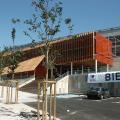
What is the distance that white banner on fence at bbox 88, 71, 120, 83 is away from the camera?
4685 cm

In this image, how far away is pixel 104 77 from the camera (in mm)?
48875

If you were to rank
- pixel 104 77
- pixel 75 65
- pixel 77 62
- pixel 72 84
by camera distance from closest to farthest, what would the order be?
1. pixel 104 77
2. pixel 72 84
3. pixel 77 62
4. pixel 75 65

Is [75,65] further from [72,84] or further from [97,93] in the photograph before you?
[97,93]

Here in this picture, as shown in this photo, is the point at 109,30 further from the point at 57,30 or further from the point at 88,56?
the point at 57,30

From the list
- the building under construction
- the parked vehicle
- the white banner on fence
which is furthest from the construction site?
the parked vehicle

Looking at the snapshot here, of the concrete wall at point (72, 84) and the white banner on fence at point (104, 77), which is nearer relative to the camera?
the white banner on fence at point (104, 77)

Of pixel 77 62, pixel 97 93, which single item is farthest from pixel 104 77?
pixel 77 62

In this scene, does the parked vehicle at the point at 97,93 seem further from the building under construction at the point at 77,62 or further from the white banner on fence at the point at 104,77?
the building under construction at the point at 77,62

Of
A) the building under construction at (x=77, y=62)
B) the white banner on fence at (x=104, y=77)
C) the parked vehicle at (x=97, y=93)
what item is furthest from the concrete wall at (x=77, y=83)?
the parked vehicle at (x=97, y=93)

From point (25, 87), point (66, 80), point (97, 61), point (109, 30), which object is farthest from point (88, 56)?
point (109, 30)

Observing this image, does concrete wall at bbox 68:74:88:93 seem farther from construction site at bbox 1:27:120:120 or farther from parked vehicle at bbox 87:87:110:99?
parked vehicle at bbox 87:87:110:99

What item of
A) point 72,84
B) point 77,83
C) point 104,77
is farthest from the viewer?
point 72,84

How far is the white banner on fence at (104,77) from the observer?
46853mm

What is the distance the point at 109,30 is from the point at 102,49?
2634 cm
